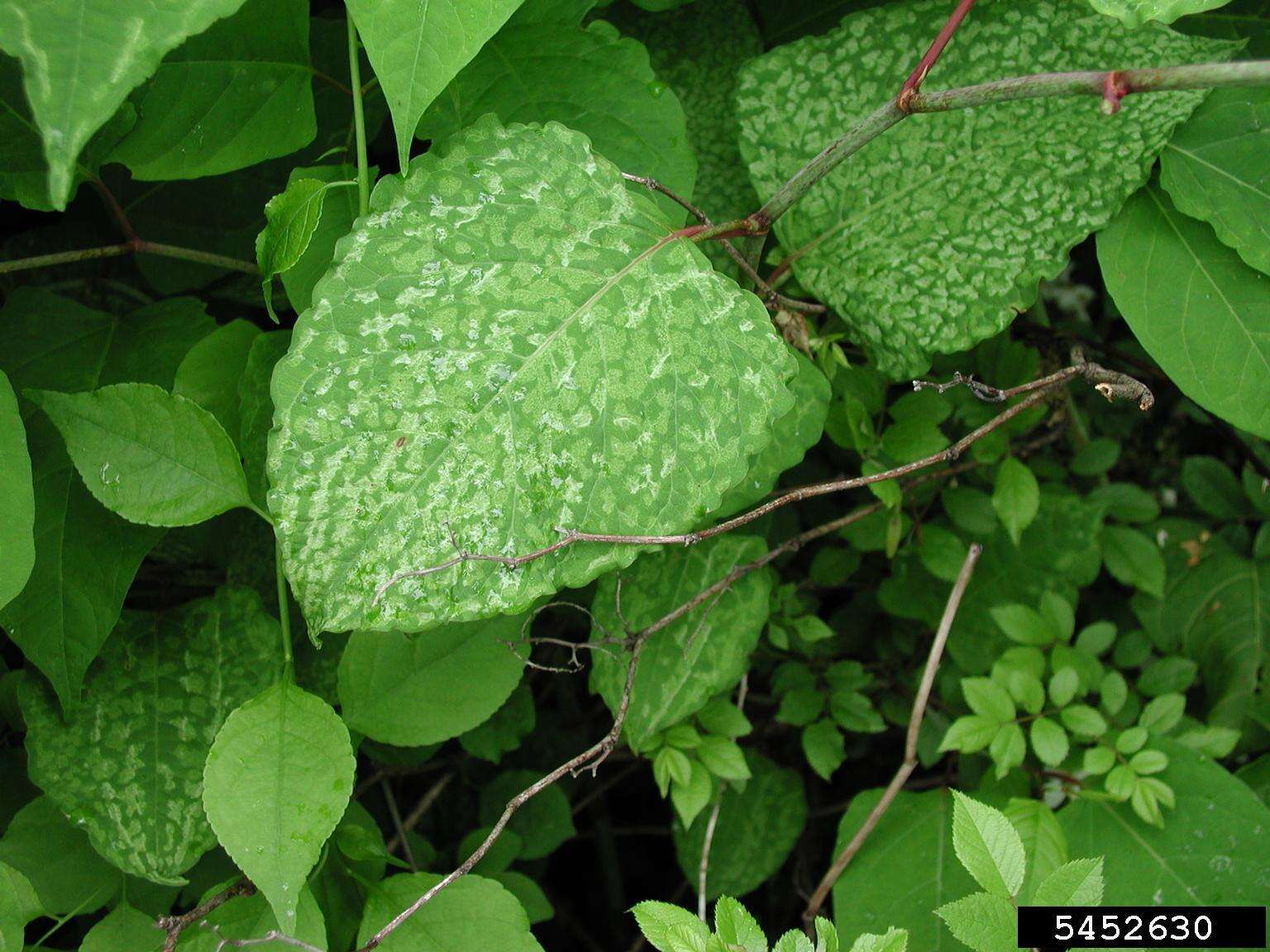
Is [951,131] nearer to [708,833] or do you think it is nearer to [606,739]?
[606,739]

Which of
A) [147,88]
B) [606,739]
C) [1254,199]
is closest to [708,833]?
[606,739]

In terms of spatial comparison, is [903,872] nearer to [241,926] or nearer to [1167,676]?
[1167,676]

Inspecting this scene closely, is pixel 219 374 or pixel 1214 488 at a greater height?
pixel 219 374

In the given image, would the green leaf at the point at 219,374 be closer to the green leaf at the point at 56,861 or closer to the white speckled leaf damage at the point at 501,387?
the white speckled leaf damage at the point at 501,387

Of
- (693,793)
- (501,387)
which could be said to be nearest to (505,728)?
(693,793)

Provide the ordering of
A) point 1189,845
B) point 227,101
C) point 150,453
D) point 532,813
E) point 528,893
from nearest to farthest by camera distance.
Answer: point 150,453
point 227,101
point 1189,845
point 528,893
point 532,813

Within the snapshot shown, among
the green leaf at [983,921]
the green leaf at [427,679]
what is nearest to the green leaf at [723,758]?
the green leaf at [427,679]
